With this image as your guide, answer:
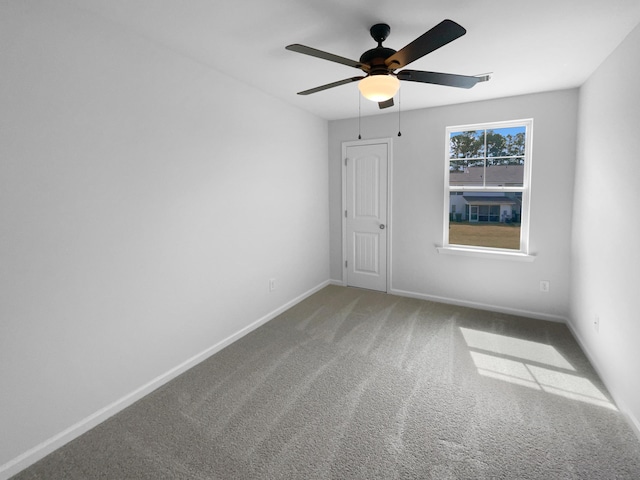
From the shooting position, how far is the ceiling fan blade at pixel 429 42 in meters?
1.46

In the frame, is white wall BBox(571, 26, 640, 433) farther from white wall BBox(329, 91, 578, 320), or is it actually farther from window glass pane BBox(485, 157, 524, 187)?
window glass pane BBox(485, 157, 524, 187)

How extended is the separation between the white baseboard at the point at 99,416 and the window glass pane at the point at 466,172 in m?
3.00

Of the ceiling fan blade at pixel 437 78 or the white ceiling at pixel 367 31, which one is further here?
the ceiling fan blade at pixel 437 78

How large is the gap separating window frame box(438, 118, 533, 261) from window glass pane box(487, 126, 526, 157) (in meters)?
0.04

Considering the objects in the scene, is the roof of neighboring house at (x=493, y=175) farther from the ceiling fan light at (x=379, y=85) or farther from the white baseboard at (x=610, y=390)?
the ceiling fan light at (x=379, y=85)

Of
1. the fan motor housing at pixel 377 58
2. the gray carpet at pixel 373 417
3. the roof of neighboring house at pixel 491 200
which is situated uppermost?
the fan motor housing at pixel 377 58

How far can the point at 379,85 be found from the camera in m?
1.87

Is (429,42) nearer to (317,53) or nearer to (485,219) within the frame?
(317,53)

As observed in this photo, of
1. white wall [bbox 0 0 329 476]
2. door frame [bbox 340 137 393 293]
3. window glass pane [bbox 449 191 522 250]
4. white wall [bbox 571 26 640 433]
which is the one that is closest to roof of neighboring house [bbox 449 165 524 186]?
window glass pane [bbox 449 191 522 250]

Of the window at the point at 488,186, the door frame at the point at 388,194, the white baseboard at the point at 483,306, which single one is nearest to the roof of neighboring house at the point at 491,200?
the window at the point at 488,186

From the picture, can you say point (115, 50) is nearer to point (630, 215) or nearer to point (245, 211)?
point (245, 211)

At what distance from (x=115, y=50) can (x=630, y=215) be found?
3.40 m

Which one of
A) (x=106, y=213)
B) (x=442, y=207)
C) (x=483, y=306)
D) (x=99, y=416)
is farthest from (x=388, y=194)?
(x=99, y=416)

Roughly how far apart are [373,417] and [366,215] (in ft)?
9.46
